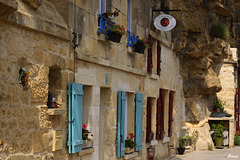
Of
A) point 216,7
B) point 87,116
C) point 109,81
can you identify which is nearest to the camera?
point 87,116

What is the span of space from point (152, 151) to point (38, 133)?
5.61 metres

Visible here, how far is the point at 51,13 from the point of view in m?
6.76

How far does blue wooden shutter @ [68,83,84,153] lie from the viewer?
701 cm

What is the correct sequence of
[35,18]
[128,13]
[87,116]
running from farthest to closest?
1. [128,13]
2. [87,116]
3. [35,18]

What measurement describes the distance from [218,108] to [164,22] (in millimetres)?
7835

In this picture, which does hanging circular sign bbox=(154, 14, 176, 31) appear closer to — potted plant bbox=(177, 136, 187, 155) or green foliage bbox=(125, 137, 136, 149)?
green foliage bbox=(125, 137, 136, 149)

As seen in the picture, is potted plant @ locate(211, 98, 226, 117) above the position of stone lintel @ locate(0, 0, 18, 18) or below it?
below

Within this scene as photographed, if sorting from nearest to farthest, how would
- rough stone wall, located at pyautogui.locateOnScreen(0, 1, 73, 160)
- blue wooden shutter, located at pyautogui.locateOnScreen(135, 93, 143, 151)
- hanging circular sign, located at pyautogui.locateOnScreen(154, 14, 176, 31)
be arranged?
rough stone wall, located at pyautogui.locateOnScreen(0, 1, 73, 160) < blue wooden shutter, located at pyautogui.locateOnScreen(135, 93, 143, 151) < hanging circular sign, located at pyautogui.locateOnScreen(154, 14, 176, 31)

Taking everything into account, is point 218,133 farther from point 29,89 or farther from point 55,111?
point 29,89

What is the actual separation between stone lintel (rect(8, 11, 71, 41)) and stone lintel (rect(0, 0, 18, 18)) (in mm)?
185

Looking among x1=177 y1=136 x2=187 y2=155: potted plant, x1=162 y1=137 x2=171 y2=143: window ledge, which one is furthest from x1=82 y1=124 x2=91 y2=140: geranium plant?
x1=177 y1=136 x2=187 y2=155: potted plant

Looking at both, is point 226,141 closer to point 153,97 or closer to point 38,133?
point 153,97

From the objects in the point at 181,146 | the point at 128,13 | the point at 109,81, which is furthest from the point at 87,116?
the point at 181,146

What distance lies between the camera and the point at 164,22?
1166cm
